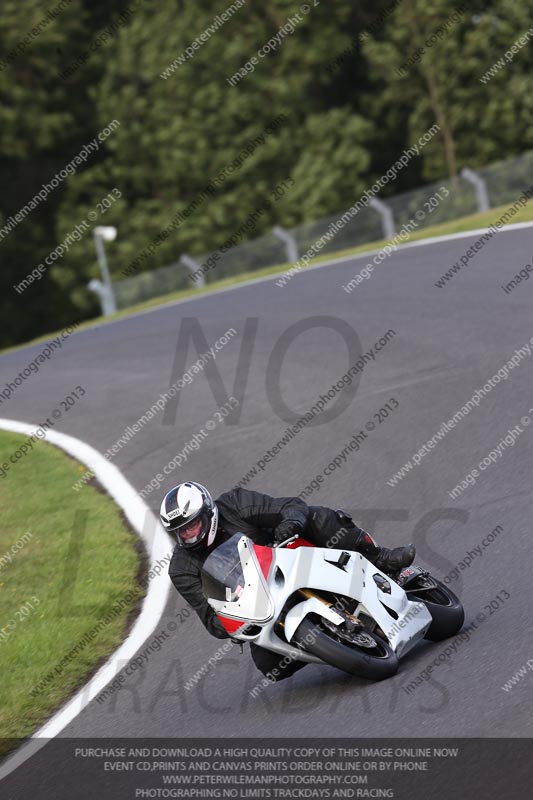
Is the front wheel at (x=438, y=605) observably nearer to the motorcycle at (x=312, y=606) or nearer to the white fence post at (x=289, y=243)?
the motorcycle at (x=312, y=606)

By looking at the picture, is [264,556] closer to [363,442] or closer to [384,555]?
[384,555]

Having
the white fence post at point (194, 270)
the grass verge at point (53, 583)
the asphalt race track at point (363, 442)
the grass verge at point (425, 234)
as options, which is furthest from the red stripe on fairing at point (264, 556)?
the white fence post at point (194, 270)

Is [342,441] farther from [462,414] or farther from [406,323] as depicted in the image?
[406,323]

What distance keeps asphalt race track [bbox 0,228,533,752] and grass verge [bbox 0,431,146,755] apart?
0.48 meters

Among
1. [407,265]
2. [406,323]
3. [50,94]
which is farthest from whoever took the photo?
[50,94]

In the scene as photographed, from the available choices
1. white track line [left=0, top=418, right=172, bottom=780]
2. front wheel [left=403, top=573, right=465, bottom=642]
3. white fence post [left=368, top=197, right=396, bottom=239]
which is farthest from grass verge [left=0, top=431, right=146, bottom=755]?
white fence post [left=368, top=197, right=396, bottom=239]

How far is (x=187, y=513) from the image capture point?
643 centimetres

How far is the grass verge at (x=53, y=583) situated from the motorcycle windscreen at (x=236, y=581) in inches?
65.0

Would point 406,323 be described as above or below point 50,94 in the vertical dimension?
above

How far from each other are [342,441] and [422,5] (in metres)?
31.7
